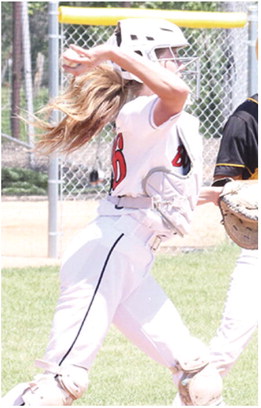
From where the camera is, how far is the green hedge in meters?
16.6

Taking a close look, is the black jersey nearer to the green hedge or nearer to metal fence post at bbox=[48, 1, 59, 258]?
metal fence post at bbox=[48, 1, 59, 258]

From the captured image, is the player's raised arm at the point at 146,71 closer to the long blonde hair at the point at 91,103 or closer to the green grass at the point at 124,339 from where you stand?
the long blonde hair at the point at 91,103

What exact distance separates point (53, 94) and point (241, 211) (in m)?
5.33

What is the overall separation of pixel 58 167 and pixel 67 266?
19.9 ft

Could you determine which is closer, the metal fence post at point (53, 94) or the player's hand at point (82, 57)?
the player's hand at point (82, 57)

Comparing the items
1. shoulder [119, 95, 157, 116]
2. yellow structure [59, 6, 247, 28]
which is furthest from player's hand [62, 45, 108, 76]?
yellow structure [59, 6, 247, 28]

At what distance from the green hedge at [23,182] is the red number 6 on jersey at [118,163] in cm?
1230

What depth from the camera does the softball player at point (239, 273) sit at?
5.00 metres

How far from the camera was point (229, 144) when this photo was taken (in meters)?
5.08

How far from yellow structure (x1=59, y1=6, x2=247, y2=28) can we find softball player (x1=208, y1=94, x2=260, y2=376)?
12.7 ft

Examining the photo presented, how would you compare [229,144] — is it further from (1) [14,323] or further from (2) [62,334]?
(1) [14,323]

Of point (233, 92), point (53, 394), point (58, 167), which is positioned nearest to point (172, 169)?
point (53, 394)

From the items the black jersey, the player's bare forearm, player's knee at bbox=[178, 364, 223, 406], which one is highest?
the player's bare forearm

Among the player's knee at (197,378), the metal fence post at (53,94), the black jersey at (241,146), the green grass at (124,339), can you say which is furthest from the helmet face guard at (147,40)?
the metal fence post at (53,94)
